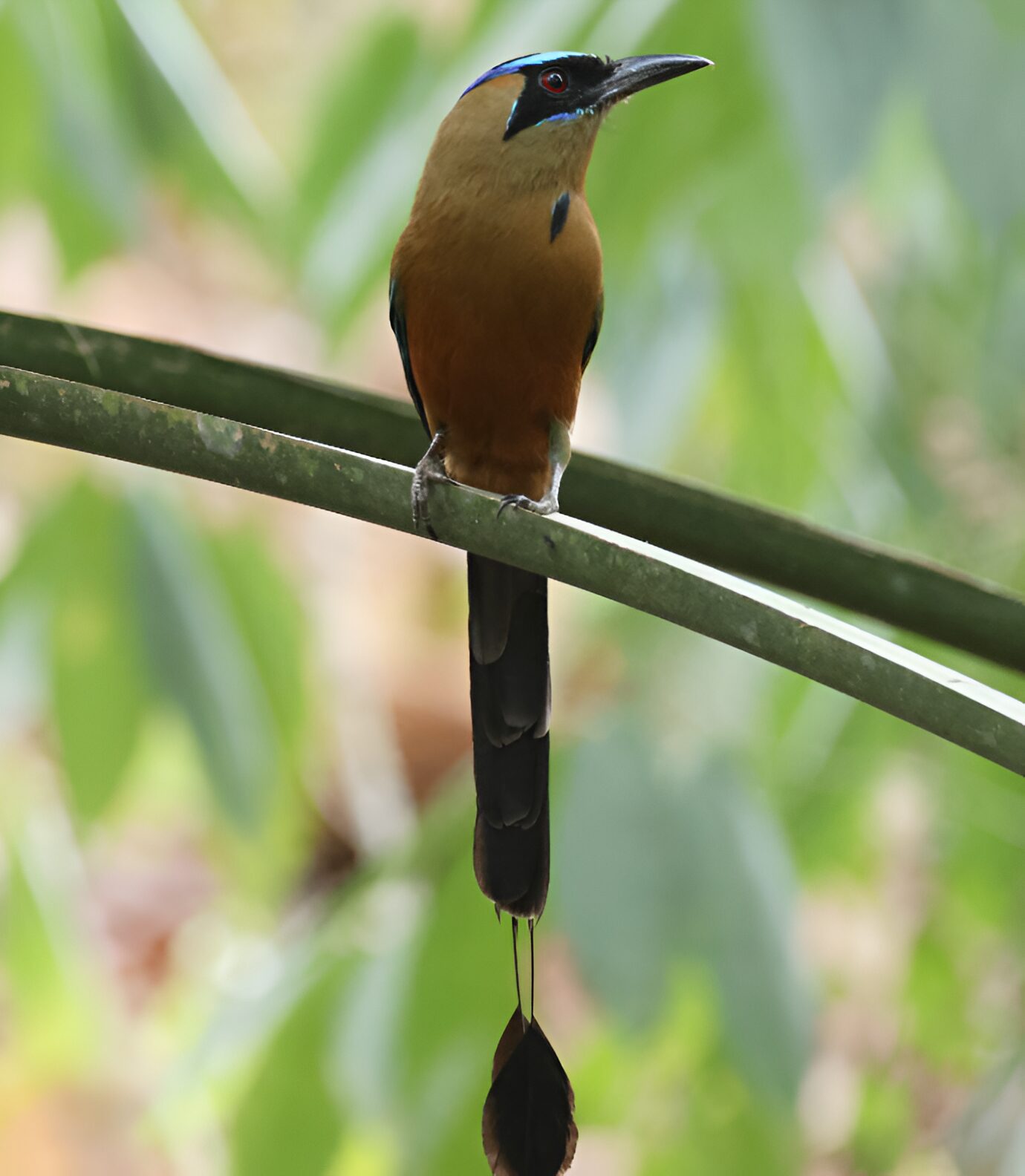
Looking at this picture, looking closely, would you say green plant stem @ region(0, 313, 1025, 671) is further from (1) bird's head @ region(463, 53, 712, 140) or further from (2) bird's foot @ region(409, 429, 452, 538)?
(1) bird's head @ region(463, 53, 712, 140)

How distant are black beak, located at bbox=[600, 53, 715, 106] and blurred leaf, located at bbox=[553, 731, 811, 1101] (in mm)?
693

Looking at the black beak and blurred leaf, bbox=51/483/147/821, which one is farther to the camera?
blurred leaf, bbox=51/483/147/821

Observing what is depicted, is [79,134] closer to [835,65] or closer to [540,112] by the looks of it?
[540,112]

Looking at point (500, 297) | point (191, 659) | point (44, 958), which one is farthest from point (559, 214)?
point (44, 958)

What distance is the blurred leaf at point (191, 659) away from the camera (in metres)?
1.60

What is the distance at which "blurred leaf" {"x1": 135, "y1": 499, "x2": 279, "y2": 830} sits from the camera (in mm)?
1600

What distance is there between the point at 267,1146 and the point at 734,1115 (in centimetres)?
51

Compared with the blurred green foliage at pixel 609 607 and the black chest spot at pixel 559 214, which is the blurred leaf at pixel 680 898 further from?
the black chest spot at pixel 559 214

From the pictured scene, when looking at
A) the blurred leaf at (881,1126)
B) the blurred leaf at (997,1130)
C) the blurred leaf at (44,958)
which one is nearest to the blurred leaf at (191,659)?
the blurred leaf at (44,958)

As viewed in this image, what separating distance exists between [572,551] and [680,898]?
0.97 metres

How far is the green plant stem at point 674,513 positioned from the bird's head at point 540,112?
0.35m

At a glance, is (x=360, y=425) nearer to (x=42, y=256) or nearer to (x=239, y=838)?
(x=239, y=838)

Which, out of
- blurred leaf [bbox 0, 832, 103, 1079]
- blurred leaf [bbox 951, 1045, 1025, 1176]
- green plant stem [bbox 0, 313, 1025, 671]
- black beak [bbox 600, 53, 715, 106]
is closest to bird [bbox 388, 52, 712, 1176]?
black beak [bbox 600, 53, 715, 106]

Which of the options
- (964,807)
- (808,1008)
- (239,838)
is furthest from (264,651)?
(964,807)
